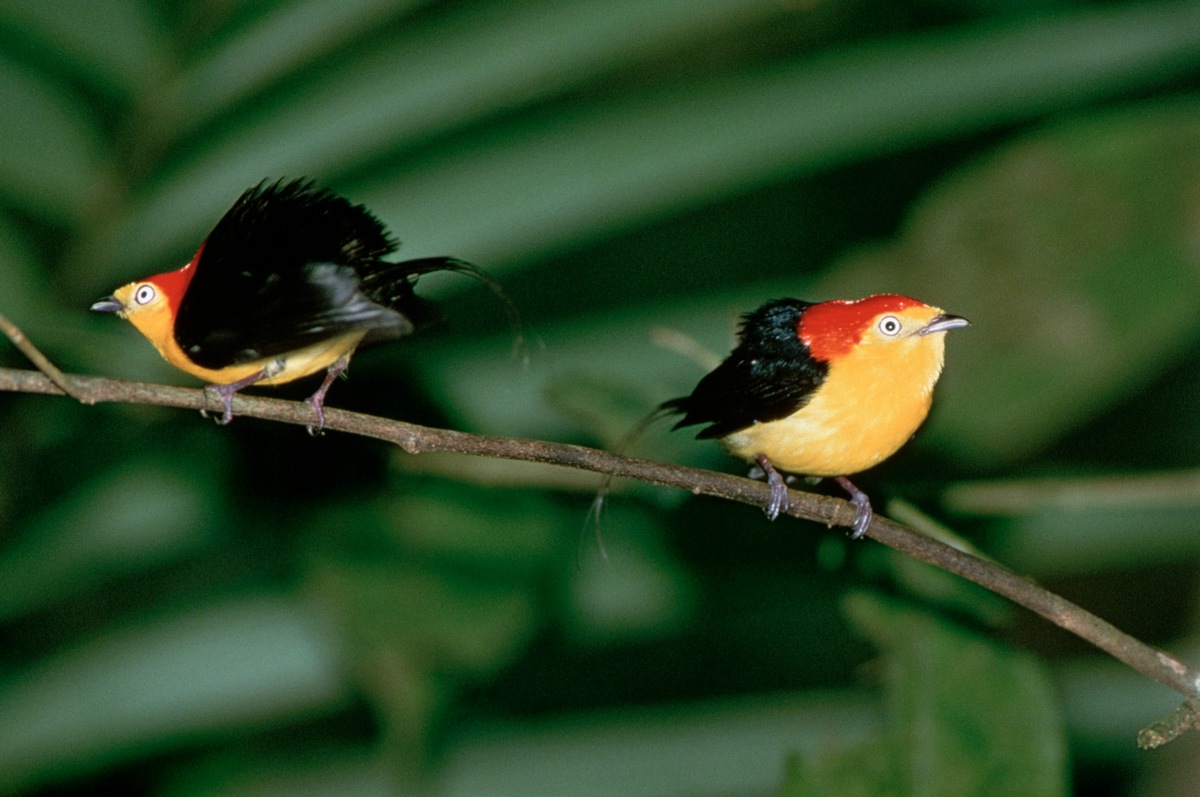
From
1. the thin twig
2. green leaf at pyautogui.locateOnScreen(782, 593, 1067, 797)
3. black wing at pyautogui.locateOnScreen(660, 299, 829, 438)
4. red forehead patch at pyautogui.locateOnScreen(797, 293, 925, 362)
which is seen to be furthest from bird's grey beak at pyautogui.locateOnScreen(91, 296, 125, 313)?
green leaf at pyautogui.locateOnScreen(782, 593, 1067, 797)

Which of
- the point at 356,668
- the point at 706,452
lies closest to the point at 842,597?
the point at 706,452

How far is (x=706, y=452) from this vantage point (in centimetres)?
133

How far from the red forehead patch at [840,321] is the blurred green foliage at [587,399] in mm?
168

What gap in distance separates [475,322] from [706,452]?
311mm

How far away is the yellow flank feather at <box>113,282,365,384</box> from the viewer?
30.3 inches

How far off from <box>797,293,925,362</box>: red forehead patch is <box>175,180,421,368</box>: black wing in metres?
0.35

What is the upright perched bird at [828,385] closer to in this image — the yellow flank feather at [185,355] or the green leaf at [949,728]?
the green leaf at [949,728]

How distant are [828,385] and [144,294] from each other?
1.72 ft

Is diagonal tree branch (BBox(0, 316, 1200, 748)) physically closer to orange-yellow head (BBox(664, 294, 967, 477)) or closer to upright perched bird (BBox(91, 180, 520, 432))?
upright perched bird (BBox(91, 180, 520, 432))

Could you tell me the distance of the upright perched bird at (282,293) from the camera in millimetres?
708

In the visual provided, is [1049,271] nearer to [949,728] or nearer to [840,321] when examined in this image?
[840,321]

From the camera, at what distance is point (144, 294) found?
78 centimetres

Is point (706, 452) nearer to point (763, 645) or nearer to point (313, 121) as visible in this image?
point (763, 645)

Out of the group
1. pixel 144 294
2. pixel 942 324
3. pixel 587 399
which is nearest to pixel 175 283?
pixel 144 294
